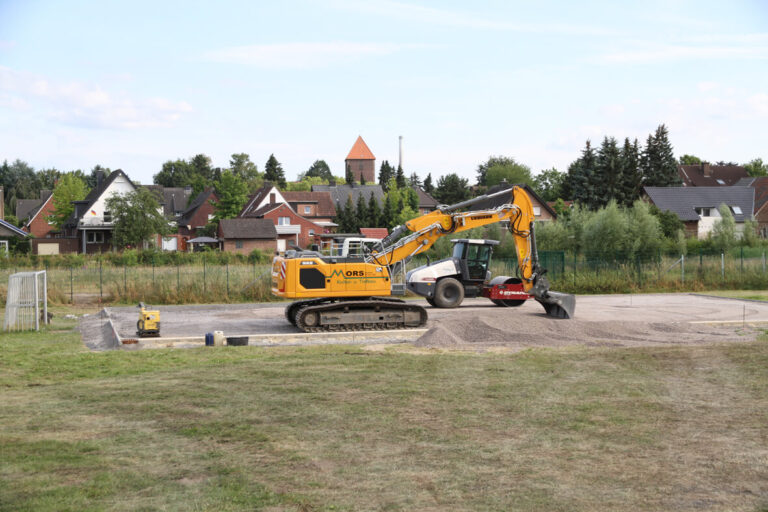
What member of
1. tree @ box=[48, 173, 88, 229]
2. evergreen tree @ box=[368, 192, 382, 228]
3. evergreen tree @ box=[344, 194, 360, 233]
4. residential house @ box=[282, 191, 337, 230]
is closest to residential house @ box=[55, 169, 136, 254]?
tree @ box=[48, 173, 88, 229]

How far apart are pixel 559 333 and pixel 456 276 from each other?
7851mm

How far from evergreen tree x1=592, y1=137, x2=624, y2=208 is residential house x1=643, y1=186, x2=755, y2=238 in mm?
3573

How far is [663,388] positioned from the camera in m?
11.4

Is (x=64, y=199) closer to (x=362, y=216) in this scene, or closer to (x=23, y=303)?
(x=362, y=216)

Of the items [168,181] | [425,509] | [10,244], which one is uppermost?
[168,181]

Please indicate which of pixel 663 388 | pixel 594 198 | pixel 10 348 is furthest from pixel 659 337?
pixel 594 198

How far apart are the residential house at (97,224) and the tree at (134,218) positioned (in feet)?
20.6

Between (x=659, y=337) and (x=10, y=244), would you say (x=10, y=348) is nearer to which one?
(x=659, y=337)

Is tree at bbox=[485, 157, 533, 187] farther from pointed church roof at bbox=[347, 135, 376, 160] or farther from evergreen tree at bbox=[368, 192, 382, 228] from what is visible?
evergreen tree at bbox=[368, 192, 382, 228]

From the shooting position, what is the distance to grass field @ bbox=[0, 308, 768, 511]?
21.9 ft

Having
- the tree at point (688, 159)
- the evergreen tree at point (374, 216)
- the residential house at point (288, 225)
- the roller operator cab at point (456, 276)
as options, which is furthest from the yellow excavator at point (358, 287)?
the tree at point (688, 159)

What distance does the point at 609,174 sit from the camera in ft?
224

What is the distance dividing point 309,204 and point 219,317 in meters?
70.2

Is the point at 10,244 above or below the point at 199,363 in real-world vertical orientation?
above
